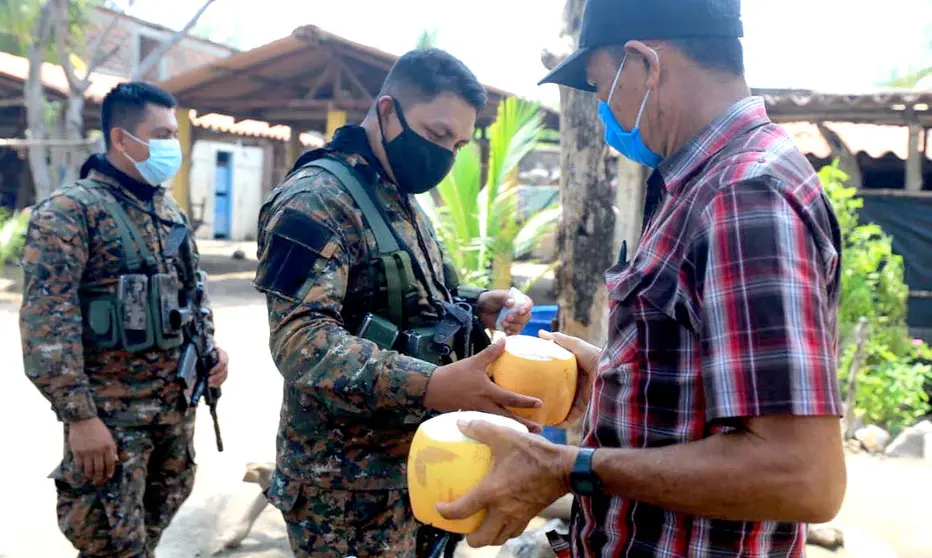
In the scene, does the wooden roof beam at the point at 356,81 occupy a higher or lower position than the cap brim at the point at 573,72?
higher

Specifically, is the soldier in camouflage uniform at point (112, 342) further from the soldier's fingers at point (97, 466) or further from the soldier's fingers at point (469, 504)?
the soldier's fingers at point (469, 504)

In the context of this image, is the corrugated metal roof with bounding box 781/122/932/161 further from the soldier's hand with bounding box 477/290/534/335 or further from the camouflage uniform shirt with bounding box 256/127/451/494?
the camouflage uniform shirt with bounding box 256/127/451/494

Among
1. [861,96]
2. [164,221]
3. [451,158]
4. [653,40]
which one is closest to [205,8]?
[861,96]

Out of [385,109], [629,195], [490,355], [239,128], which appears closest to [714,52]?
[490,355]

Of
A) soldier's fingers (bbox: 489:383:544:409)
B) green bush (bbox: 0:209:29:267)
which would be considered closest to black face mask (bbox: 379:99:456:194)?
soldier's fingers (bbox: 489:383:544:409)

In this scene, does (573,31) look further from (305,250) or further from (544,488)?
(544,488)

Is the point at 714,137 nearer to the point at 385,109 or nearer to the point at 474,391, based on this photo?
the point at 474,391

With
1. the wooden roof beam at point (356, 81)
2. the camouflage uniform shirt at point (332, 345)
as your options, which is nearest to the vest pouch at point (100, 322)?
the camouflage uniform shirt at point (332, 345)

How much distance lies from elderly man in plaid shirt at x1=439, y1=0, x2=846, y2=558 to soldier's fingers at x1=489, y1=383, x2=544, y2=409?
0.33 m

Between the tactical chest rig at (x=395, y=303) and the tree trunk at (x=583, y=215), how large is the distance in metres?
2.23

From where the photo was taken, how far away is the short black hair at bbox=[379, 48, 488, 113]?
232cm

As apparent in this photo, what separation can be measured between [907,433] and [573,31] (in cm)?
417

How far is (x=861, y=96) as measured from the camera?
293 inches

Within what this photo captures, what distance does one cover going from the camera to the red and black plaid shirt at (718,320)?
1018 mm
